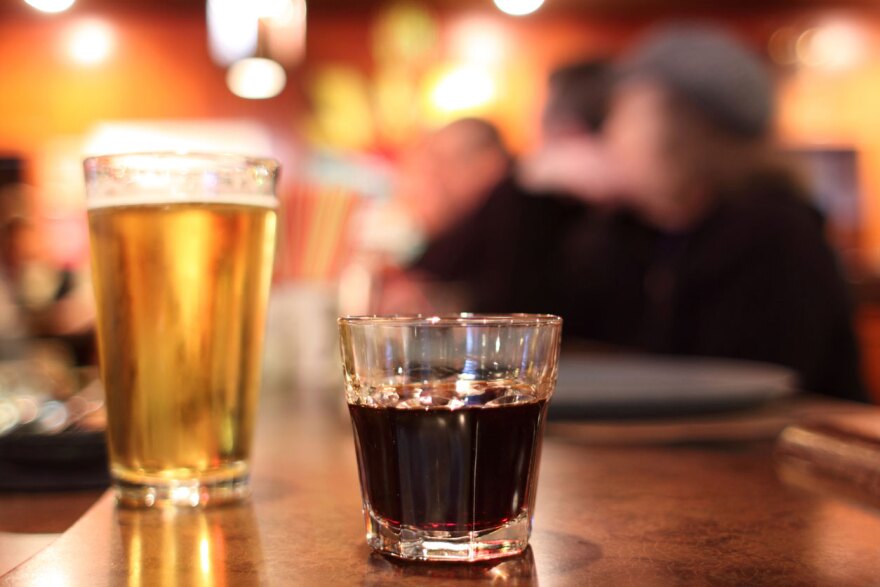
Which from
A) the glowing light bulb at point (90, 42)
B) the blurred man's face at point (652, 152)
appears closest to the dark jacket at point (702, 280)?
the blurred man's face at point (652, 152)

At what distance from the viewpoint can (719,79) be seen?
2.50 metres

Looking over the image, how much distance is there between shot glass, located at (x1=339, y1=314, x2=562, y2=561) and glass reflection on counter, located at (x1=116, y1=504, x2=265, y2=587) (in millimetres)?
61

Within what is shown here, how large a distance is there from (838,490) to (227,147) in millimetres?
5019

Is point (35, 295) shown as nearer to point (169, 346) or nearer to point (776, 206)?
point (776, 206)

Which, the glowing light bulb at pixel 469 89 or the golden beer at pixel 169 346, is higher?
the glowing light bulb at pixel 469 89

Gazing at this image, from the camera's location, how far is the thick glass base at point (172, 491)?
1.64ft

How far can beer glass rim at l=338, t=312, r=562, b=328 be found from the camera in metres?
0.41

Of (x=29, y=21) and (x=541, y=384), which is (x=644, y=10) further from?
(x=541, y=384)

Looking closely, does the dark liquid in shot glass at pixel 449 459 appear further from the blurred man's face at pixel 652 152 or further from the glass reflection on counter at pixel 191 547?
the blurred man's face at pixel 652 152

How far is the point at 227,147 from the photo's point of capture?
5.24 m

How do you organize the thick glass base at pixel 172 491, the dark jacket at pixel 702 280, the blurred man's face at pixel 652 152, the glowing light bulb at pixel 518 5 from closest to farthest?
the thick glass base at pixel 172 491 < the dark jacket at pixel 702 280 < the glowing light bulb at pixel 518 5 < the blurred man's face at pixel 652 152

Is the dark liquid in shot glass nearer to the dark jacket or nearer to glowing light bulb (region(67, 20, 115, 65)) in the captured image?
the dark jacket

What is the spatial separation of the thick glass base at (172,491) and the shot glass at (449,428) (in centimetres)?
12

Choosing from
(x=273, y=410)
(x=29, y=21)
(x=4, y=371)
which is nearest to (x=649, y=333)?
(x=4, y=371)
